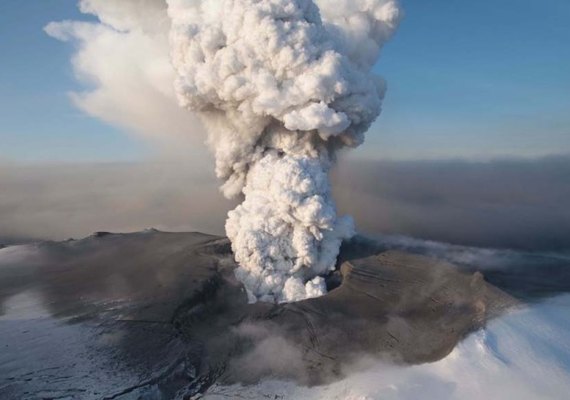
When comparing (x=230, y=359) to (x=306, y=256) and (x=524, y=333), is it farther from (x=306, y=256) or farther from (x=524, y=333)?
(x=524, y=333)

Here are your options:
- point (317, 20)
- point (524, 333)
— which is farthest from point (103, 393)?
point (317, 20)

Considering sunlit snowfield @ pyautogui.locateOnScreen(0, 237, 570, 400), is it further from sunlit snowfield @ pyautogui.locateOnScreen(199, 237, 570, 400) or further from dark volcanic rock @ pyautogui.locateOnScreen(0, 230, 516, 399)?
dark volcanic rock @ pyautogui.locateOnScreen(0, 230, 516, 399)

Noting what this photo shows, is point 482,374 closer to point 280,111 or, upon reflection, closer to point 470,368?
point 470,368

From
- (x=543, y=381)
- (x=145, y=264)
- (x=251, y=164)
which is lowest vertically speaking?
(x=543, y=381)

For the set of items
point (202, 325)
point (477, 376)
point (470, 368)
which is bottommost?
point (477, 376)

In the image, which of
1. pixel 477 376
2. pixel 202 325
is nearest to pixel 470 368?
pixel 477 376

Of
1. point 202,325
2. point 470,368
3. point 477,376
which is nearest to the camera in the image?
point 477,376

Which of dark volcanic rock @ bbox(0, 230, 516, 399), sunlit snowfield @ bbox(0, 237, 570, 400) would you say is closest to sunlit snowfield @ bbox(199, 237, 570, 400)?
sunlit snowfield @ bbox(0, 237, 570, 400)

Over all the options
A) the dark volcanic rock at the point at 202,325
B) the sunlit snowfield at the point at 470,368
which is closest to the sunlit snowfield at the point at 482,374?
the sunlit snowfield at the point at 470,368
